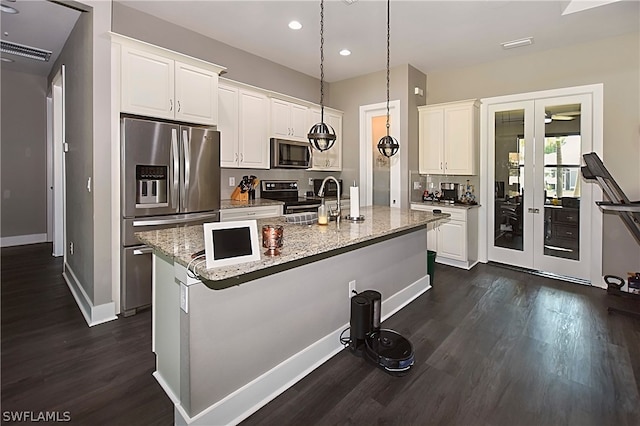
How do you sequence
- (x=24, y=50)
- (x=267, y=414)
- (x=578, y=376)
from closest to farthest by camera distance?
(x=267, y=414) < (x=578, y=376) < (x=24, y=50)

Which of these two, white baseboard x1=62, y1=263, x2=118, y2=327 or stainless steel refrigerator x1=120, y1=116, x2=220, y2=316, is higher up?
stainless steel refrigerator x1=120, y1=116, x2=220, y2=316

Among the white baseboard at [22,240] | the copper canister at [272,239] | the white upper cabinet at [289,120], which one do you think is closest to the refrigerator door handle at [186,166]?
the white upper cabinet at [289,120]

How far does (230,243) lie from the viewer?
154cm

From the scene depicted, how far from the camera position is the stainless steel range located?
4.60m

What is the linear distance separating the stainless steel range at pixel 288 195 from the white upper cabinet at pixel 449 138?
6.46 ft

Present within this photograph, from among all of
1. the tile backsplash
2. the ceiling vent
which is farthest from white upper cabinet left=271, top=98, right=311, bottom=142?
the ceiling vent

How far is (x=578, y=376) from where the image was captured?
86.1 inches

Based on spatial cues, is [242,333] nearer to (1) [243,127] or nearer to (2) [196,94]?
(2) [196,94]

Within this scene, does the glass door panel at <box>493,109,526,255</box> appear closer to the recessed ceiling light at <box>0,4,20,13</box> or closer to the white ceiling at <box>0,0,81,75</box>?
the white ceiling at <box>0,0,81,75</box>

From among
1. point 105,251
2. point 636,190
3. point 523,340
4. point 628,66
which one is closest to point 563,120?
point 628,66

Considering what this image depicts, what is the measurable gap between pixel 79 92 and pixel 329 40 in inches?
112

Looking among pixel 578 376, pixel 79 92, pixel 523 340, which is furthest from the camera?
pixel 79 92

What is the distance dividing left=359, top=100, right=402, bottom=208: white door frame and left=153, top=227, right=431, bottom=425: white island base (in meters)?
2.78

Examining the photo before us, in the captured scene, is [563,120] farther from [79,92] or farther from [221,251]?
[79,92]
